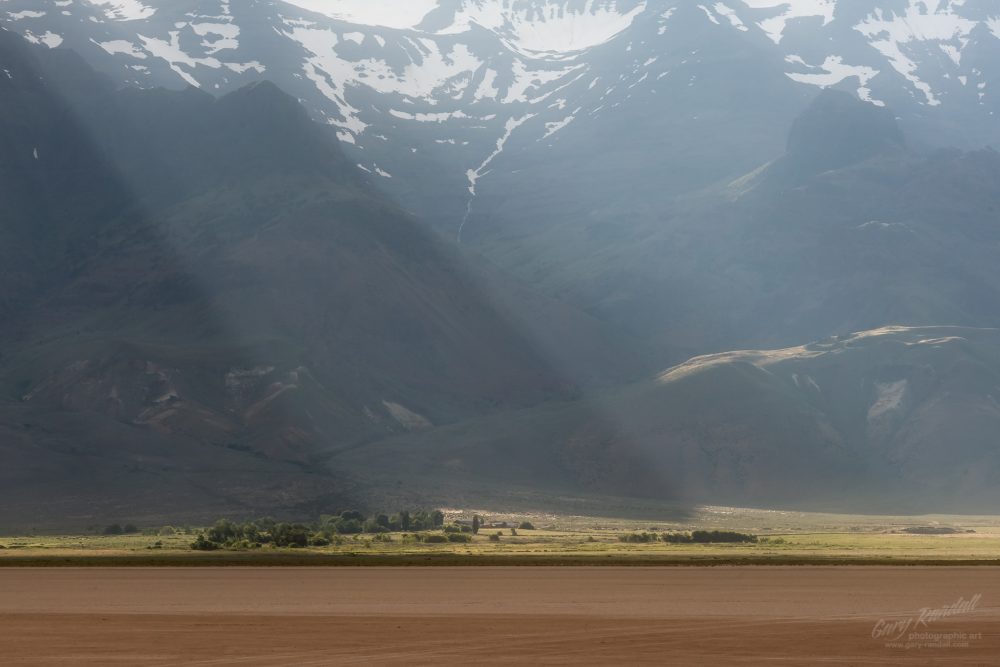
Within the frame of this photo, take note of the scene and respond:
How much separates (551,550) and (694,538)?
23000mm

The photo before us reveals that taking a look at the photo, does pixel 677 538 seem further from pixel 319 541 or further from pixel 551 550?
pixel 319 541

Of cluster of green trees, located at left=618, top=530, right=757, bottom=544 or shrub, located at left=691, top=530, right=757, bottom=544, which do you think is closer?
cluster of green trees, located at left=618, top=530, right=757, bottom=544

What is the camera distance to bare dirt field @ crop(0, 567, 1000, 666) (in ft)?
149

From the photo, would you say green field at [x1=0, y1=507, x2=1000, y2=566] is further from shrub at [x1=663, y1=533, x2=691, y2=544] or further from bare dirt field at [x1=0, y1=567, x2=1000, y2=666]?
bare dirt field at [x1=0, y1=567, x2=1000, y2=666]

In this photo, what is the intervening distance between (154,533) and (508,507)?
55.1 meters

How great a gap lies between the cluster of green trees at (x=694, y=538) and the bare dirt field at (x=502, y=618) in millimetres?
38316

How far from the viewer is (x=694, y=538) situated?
119 meters

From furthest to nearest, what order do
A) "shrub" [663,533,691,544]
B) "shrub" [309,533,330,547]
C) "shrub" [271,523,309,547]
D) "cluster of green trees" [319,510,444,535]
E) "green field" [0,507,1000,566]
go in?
"cluster of green trees" [319,510,444,535]
"shrub" [663,533,691,544]
"shrub" [309,533,330,547]
"shrub" [271,523,309,547]
"green field" [0,507,1000,566]

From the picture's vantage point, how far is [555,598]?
62.4 meters

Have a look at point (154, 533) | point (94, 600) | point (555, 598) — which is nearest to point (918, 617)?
point (555, 598)

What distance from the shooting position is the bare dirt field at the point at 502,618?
45.3m

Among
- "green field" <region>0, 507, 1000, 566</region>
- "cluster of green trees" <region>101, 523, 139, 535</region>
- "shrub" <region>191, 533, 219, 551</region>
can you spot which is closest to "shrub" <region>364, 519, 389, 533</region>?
"green field" <region>0, 507, 1000, 566</region>

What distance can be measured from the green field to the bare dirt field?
10.8 m

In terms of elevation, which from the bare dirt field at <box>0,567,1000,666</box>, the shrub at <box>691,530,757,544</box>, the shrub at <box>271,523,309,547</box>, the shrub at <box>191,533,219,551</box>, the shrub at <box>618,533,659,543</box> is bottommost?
the bare dirt field at <box>0,567,1000,666</box>
